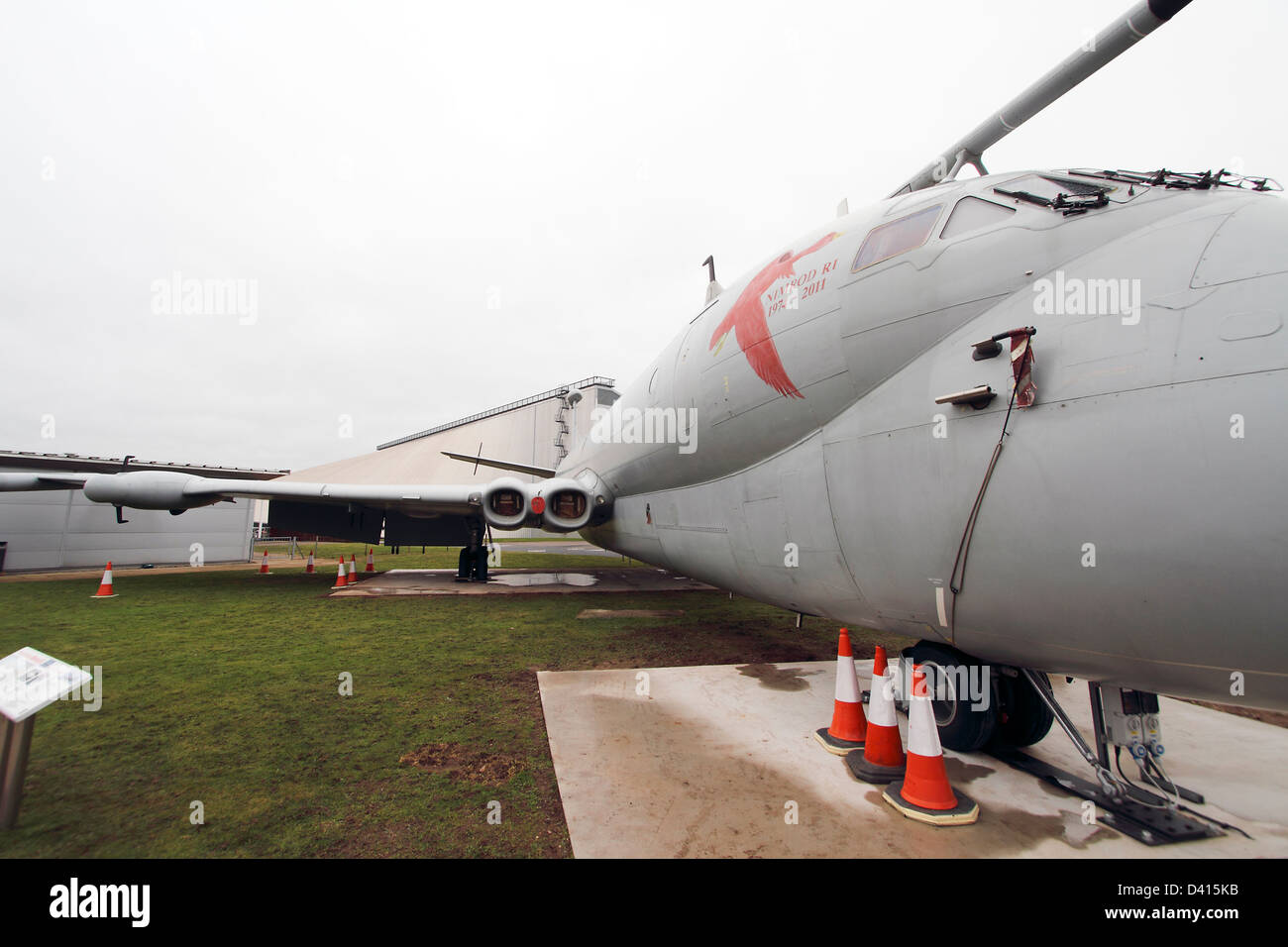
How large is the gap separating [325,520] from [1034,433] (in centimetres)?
1485

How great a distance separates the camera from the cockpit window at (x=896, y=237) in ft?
11.6

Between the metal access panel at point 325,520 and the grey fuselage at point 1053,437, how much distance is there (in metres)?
12.2

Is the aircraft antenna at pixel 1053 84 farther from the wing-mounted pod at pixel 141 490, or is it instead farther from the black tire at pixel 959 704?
the wing-mounted pod at pixel 141 490

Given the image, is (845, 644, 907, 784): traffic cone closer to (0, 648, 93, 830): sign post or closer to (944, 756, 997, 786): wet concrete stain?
(944, 756, 997, 786): wet concrete stain

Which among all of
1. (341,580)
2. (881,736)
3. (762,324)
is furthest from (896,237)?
(341,580)

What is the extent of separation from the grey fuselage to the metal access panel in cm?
1217

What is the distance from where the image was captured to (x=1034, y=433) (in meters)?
2.60

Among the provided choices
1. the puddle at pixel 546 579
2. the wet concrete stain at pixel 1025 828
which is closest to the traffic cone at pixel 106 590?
the puddle at pixel 546 579

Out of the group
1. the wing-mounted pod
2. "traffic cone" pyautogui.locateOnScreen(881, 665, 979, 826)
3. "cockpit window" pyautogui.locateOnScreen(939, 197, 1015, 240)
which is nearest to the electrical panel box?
"traffic cone" pyautogui.locateOnScreen(881, 665, 979, 826)

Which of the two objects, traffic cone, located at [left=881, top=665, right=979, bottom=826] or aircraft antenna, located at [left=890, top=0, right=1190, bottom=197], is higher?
aircraft antenna, located at [left=890, top=0, right=1190, bottom=197]

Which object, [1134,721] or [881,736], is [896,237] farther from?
[881,736]

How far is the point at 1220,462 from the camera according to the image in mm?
2059

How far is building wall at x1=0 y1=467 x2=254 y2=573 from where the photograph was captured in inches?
566
